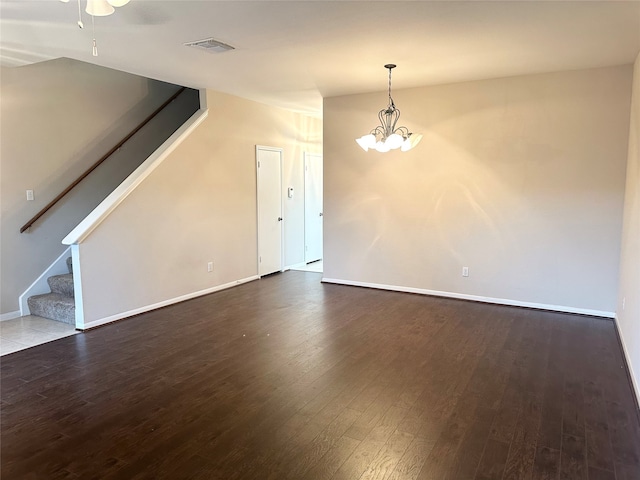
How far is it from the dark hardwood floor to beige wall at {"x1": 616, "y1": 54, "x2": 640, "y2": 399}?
0.21 meters

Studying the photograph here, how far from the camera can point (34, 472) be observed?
7.08 ft

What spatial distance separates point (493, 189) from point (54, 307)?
519cm

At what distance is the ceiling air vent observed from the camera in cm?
352

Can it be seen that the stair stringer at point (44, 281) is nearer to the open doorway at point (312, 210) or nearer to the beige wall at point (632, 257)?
the open doorway at point (312, 210)

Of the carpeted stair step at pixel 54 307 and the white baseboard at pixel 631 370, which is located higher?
the carpeted stair step at pixel 54 307

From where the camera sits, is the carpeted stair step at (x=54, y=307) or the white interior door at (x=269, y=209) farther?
the white interior door at (x=269, y=209)

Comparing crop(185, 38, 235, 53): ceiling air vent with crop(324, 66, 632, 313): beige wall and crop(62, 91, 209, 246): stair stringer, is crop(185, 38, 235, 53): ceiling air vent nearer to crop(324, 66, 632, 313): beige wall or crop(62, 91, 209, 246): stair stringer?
crop(62, 91, 209, 246): stair stringer

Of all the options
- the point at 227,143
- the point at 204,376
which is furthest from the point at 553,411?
the point at 227,143

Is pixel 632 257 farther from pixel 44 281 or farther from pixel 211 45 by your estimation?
pixel 44 281

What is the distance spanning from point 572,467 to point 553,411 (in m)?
0.58

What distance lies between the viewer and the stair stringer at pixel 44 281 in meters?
4.77

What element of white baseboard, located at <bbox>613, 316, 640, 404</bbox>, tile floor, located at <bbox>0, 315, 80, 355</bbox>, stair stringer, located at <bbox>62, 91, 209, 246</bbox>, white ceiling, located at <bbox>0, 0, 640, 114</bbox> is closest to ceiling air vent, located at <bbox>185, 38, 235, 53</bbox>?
white ceiling, located at <bbox>0, 0, 640, 114</bbox>

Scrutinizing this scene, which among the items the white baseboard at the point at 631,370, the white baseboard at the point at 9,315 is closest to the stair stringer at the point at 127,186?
the white baseboard at the point at 9,315

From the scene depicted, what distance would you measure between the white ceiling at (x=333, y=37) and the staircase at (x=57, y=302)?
7.87 ft
